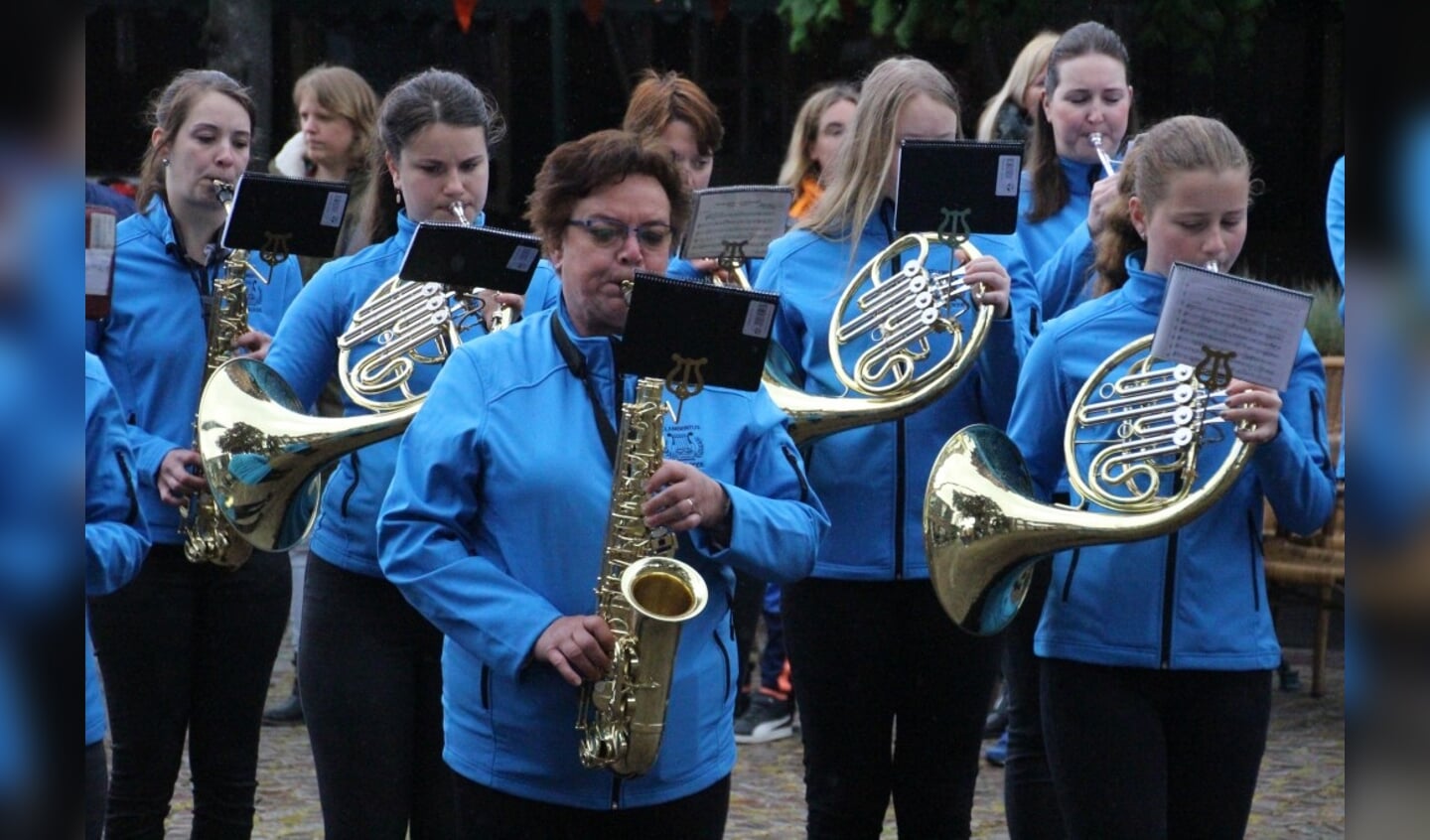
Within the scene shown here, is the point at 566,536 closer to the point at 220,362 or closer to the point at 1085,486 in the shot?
the point at 1085,486

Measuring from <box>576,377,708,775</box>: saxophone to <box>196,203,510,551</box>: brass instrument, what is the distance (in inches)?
38.4

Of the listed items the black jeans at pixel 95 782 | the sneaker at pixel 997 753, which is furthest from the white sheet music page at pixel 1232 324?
the sneaker at pixel 997 753

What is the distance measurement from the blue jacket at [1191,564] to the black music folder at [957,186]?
0.54 metres

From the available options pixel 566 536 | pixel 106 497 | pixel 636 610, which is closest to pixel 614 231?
pixel 566 536

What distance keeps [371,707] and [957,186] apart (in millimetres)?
1718

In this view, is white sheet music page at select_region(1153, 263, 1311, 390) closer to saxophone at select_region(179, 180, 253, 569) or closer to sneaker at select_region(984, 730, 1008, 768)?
saxophone at select_region(179, 180, 253, 569)

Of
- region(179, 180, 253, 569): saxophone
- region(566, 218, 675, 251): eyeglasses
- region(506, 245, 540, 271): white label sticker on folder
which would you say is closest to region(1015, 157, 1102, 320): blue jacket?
region(506, 245, 540, 271): white label sticker on folder

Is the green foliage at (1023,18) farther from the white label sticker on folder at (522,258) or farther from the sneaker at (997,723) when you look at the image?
the white label sticker on folder at (522,258)

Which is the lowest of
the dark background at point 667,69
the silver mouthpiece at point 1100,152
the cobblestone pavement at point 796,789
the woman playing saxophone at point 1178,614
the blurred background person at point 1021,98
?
the cobblestone pavement at point 796,789

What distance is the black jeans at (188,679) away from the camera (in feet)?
14.3

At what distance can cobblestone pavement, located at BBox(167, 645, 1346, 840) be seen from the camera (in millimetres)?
6098

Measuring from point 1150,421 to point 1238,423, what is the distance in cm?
22

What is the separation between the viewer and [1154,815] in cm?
354
